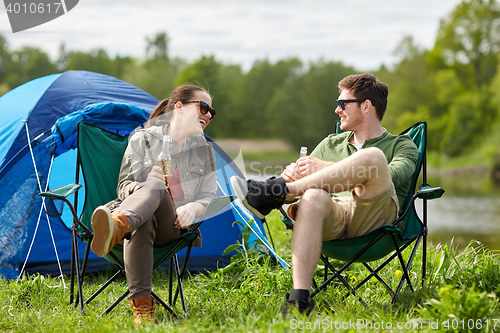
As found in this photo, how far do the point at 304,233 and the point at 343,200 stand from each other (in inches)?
15.0

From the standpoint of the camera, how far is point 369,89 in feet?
7.58

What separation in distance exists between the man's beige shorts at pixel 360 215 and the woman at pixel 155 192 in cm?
56

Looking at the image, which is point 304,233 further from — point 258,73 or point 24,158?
point 258,73

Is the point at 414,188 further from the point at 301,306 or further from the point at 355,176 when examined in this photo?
the point at 301,306

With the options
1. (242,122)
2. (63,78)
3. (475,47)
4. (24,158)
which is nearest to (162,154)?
(24,158)

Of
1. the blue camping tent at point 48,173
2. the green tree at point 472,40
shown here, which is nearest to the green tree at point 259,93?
the green tree at point 472,40

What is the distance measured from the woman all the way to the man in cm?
38

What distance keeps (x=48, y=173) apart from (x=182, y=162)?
3.45ft

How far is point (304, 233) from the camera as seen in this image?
1794 mm

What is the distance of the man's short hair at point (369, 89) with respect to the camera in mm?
2311

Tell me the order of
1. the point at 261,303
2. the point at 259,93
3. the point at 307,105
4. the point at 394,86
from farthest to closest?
the point at 259,93, the point at 394,86, the point at 307,105, the point at 261,303

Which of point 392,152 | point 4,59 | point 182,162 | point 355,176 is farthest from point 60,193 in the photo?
point 4,59
